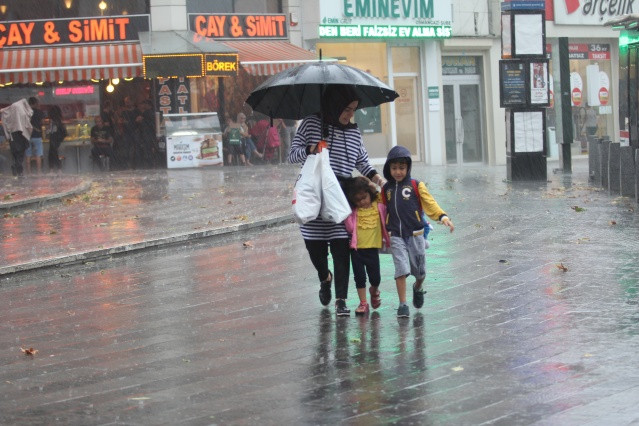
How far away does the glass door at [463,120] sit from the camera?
35.2m

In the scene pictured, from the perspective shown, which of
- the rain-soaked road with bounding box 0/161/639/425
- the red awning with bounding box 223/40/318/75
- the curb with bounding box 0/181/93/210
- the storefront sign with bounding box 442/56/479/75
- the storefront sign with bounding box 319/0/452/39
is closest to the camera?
the rain-soaked road with bounding box 0/161/639/425

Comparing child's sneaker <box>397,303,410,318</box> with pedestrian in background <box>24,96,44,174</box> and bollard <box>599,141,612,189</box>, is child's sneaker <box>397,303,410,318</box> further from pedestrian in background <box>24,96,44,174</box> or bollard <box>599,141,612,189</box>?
pedestrian in background <box>24,96,44,174</box>

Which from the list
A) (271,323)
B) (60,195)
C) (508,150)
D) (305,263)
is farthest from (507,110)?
(271,323)

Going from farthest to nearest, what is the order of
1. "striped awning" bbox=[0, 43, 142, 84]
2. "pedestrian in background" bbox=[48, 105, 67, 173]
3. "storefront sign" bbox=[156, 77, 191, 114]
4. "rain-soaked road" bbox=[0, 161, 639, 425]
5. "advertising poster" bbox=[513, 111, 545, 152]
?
"storefront sign" bbox=[156, 77, 191, 114] < "pedestrian in background" bbox=[48, 105, 67, 173] < "striped awning" bbox=[0, 43, 142, 84] < "advertising poster" bbox=[513, 111, 545, 152] < "rain-soaked road" bbox=[0, 161, 639, 425]

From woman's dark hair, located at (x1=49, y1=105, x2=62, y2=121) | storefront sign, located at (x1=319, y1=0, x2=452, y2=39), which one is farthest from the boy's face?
storefront sign, located at (x1=319, y1=0, x2=452, y2=39)

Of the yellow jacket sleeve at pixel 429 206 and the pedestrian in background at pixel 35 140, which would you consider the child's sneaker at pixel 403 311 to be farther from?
the pedestrian in background at pixel 35 140

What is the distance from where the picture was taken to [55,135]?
2919cm

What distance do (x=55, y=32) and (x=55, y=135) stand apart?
289 centimetres

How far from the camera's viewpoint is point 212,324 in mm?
8414

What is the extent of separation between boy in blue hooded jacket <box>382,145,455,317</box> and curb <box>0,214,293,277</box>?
4.68 metres

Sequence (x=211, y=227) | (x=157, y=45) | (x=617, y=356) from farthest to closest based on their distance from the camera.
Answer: (x=157, y=45), (x=211, y=227), (x=617, y=356)

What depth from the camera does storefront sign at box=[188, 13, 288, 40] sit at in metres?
30.7

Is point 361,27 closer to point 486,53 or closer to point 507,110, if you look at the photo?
point 486,53

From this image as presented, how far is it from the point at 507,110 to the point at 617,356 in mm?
16436
